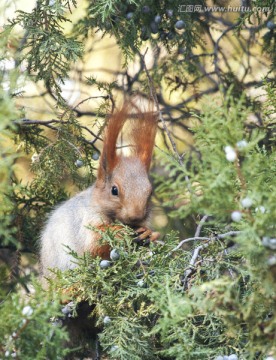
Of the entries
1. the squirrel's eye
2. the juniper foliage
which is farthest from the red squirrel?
the juniper foliage

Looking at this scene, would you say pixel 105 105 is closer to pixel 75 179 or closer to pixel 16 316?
pixel 75 179

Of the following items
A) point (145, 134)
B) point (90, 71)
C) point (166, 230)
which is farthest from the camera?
point (90, 71)

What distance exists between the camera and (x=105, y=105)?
2244mm

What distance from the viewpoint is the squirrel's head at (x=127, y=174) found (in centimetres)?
188

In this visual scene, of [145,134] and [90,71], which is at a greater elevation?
[90,71]

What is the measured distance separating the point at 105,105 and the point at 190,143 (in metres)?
0.90

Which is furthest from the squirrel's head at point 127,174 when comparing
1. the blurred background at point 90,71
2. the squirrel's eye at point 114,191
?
the blurred background at point 90,71

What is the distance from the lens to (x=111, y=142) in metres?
1.90

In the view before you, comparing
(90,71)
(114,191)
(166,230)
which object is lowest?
(166,230)

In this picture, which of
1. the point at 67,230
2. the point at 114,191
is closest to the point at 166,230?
the point at 67,230

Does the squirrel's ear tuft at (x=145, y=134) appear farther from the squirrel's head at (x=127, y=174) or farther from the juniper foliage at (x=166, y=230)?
the juniper foliage at (x=166, y=230)

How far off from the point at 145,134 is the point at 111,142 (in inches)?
4.6

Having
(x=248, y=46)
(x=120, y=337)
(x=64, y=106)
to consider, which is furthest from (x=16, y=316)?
(x=248, y=46)

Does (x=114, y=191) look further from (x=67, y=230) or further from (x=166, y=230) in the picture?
(x=166, y=230)
